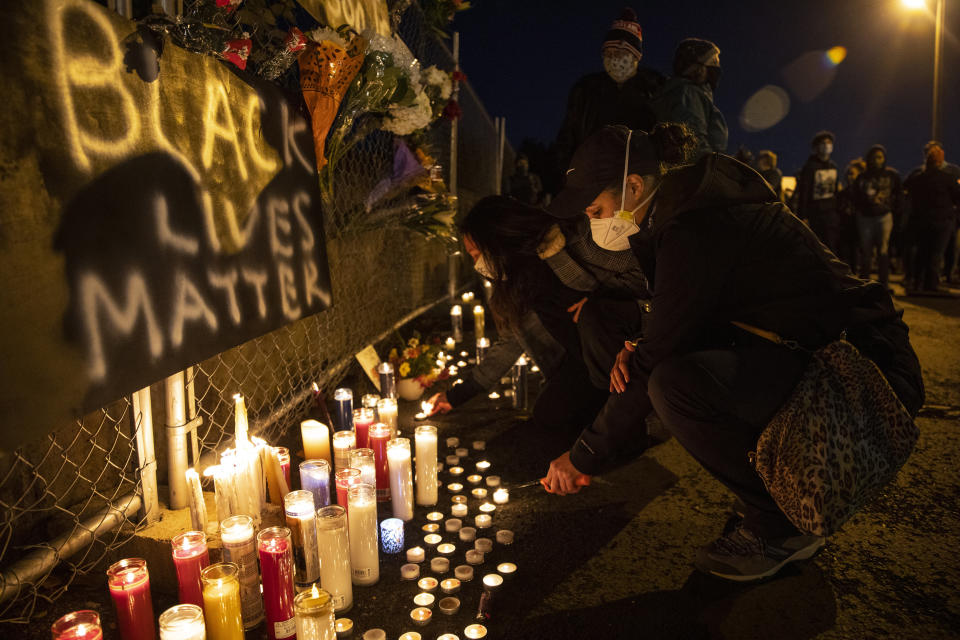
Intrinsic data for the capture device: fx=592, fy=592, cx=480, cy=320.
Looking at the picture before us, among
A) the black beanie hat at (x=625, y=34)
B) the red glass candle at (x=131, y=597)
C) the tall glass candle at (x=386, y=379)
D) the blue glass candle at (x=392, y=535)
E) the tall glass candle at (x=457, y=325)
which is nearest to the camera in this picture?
the red glass candle at (x=131, y=597)

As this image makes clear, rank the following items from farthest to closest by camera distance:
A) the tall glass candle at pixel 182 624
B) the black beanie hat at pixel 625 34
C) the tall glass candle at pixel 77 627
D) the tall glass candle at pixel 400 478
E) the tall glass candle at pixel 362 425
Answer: the black beanie hat at pixel 625 34 < the tall glass candle at pixel 362 425 < the tall glass candle at pixel 400 478 < the tall glass candle at pixel 182 624 < the tall glass candle at pixel 77 627

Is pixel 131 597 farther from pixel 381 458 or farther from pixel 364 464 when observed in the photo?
pixel 381 458

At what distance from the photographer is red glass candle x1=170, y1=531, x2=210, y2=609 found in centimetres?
177

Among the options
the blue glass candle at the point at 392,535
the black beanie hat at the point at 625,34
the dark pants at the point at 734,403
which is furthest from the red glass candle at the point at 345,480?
the black beanie hat at the point at 625,34

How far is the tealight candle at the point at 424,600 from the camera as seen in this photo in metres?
2.04

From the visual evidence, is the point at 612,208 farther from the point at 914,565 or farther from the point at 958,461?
the point at 958,461

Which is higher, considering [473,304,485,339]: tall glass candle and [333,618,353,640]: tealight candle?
[473,304,485,339]: tall glass candle

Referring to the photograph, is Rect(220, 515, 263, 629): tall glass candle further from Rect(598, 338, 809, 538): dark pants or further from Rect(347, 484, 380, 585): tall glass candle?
Rect(598, 338, 809, 538): dark pants

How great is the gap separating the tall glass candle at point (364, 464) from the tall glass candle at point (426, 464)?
374 mm

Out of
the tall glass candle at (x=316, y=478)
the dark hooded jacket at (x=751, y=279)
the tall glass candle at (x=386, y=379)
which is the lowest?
the tall glass candle at (x=386, y=379)

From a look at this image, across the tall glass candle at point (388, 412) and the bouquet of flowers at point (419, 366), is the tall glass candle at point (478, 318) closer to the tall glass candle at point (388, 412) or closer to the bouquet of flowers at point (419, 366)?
the bouquet of flowers at point (419, 366)

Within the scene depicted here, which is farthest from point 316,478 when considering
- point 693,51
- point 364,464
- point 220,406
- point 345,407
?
point 693,51

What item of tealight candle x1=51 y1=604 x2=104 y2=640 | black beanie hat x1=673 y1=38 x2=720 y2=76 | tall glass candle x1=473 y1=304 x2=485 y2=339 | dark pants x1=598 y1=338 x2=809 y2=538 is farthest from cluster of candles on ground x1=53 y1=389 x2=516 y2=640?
black beanie hat x1=673 y1=38 x2=720 y2=76

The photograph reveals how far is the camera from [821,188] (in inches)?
344
